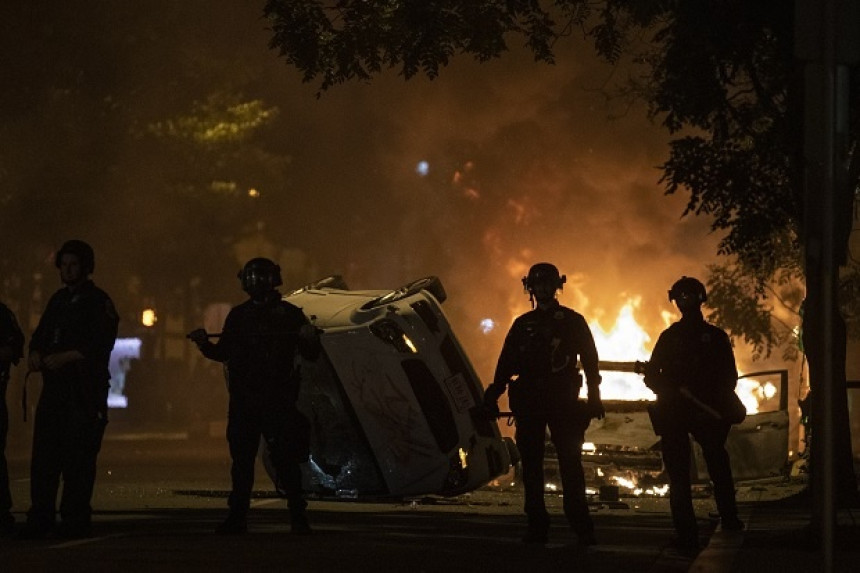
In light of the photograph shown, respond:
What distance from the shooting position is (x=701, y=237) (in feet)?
187

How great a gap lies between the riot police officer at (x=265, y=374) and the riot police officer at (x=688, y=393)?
2170 mm

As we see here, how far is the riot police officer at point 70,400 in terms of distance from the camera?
1174 centimetres

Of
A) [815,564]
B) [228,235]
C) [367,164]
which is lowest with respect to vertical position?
[815,564]

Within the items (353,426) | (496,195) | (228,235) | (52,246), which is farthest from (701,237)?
(353,426)

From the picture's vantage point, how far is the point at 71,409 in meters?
11.8

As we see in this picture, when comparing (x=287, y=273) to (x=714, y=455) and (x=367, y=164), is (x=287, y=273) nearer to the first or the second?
(x=367, y=164)

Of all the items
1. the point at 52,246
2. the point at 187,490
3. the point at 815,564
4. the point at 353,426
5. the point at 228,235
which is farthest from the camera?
the point at 228,235


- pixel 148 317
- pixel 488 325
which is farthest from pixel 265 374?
pixel 488 325

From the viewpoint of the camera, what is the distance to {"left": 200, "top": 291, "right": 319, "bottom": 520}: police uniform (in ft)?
40.8

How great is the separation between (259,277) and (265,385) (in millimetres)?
672

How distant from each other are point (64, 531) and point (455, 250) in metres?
53.5

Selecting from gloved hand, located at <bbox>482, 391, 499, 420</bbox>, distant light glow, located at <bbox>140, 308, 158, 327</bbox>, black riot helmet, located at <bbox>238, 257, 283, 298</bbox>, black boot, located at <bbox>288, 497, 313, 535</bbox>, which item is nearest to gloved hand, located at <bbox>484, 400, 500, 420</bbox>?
gloved hand, located at <bbox>482, 391, 499, 420</bbox>

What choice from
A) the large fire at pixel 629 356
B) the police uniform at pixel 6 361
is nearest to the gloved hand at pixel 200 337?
the police uniform at pixel 6 361

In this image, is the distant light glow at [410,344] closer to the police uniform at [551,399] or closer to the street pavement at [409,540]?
the street pavement at [409,540]
